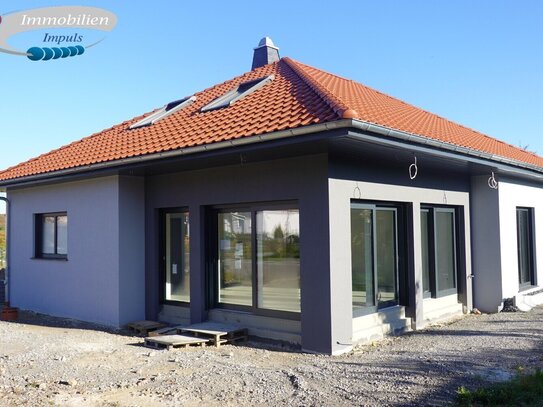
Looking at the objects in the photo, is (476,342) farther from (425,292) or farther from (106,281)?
(106,281)

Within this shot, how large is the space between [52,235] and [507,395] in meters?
10.2

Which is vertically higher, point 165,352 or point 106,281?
point 106,281

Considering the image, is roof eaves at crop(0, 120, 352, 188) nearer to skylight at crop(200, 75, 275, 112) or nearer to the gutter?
the gutter

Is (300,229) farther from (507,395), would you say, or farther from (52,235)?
(52,235)

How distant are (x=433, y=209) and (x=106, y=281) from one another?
21.7 feet

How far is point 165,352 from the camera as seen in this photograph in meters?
7.61

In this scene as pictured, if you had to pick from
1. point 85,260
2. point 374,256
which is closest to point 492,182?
point 374,256

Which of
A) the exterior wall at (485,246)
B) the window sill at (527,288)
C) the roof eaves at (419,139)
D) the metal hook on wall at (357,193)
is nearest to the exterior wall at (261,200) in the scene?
the metal hook on wall at (357,193)

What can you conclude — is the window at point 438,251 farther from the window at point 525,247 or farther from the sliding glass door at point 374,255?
the window at point 525,247

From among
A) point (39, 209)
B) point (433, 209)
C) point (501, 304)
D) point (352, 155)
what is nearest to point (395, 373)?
point (352, 155)

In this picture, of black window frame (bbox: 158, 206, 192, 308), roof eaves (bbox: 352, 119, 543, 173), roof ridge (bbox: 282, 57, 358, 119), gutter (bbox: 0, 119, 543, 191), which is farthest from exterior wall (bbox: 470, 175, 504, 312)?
black window frame (bbox: 158, 206, 192, 308)

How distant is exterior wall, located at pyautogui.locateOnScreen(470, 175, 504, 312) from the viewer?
10.7m

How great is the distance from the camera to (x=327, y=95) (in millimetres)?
7754

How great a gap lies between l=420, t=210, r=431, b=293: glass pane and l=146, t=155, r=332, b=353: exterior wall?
3294 mm
